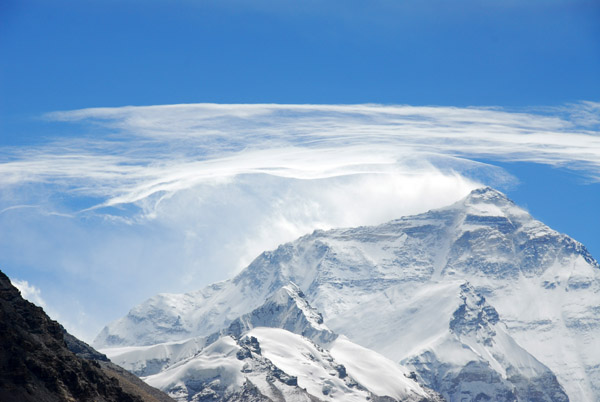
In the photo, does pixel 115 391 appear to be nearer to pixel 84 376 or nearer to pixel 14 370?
pixel 84 376

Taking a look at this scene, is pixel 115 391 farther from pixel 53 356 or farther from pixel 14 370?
pixel 14 370

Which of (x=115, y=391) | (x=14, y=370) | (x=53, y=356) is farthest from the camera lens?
(x=115, y=391)

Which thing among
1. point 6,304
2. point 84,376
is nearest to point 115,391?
point 84,376

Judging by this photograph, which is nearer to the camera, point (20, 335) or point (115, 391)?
point (20, 335)

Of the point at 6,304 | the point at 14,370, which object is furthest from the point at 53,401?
the point at 6,304

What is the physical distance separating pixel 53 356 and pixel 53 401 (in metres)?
12.5

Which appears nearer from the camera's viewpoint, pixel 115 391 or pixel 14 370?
pixel 14 370

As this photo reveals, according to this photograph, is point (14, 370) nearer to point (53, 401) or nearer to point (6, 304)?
point (53, 401)

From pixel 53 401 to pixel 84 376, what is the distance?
15.6 m

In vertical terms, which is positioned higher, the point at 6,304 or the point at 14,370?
the point at 6,304

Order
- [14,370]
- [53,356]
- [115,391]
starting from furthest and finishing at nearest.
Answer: [115,391] < [53,356] < [14,370]

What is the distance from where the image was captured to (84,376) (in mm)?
188625

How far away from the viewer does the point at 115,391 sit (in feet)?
648

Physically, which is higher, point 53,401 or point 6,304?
point 6,304
